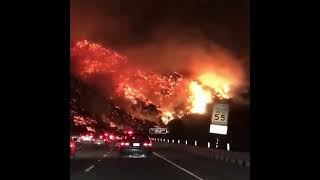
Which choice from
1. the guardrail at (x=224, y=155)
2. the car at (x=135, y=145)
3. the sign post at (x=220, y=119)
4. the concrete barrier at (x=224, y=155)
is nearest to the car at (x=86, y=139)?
the concrete barrier at (x=224, y=155)

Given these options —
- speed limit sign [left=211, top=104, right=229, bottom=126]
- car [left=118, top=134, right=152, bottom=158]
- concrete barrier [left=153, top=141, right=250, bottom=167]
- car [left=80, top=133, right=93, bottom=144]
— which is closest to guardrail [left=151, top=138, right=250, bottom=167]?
concrete barrier [left=153, top=141, right=250, bottom=167]

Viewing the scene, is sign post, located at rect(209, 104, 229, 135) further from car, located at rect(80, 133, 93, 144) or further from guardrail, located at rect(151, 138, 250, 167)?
car, located at rect(80, 133, 93, 144)

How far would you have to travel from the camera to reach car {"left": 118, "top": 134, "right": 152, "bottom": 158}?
4553 cm

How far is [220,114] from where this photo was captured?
4381 cm

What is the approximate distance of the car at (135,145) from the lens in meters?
45.5

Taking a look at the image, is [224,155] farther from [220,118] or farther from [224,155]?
[220,118]

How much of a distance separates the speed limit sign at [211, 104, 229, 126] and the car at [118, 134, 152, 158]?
4975 mm

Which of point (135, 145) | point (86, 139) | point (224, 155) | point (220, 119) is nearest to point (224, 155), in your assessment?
point (224, 155)
